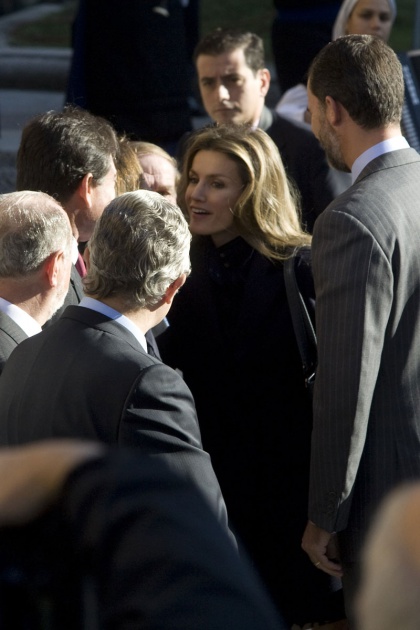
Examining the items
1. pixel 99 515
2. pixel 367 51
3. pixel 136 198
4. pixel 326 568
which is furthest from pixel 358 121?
pixel 99 515

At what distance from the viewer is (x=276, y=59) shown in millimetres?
6133

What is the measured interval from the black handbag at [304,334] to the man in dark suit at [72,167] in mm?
659

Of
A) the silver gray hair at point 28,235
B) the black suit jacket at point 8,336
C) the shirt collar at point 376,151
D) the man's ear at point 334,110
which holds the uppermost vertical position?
the man's ear at point 334,110

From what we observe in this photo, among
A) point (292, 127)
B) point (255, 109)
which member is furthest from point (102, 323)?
point (255, 109)

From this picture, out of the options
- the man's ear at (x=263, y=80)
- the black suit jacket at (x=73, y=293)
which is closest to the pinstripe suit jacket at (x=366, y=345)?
the black suit jacket at (x=73, y=293)

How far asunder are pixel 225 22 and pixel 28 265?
1098 cm

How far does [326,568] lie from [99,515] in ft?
7.46

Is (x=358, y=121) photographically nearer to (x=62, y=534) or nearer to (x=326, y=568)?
(x=326, y=568)

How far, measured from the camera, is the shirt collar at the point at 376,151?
2791mm

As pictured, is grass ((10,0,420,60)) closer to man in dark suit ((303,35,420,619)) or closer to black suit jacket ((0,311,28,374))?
man in dark suit ((303,35,420,619))

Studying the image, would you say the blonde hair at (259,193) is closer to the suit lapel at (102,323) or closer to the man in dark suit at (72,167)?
the man in dark suit at (72,167)

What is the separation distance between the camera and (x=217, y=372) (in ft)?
11.1

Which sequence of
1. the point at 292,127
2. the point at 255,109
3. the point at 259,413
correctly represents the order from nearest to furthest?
the point at 259,413 < the point at 292,127 < the point at 255,109

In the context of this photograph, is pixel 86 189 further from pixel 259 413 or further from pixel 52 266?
pixel 259 413
